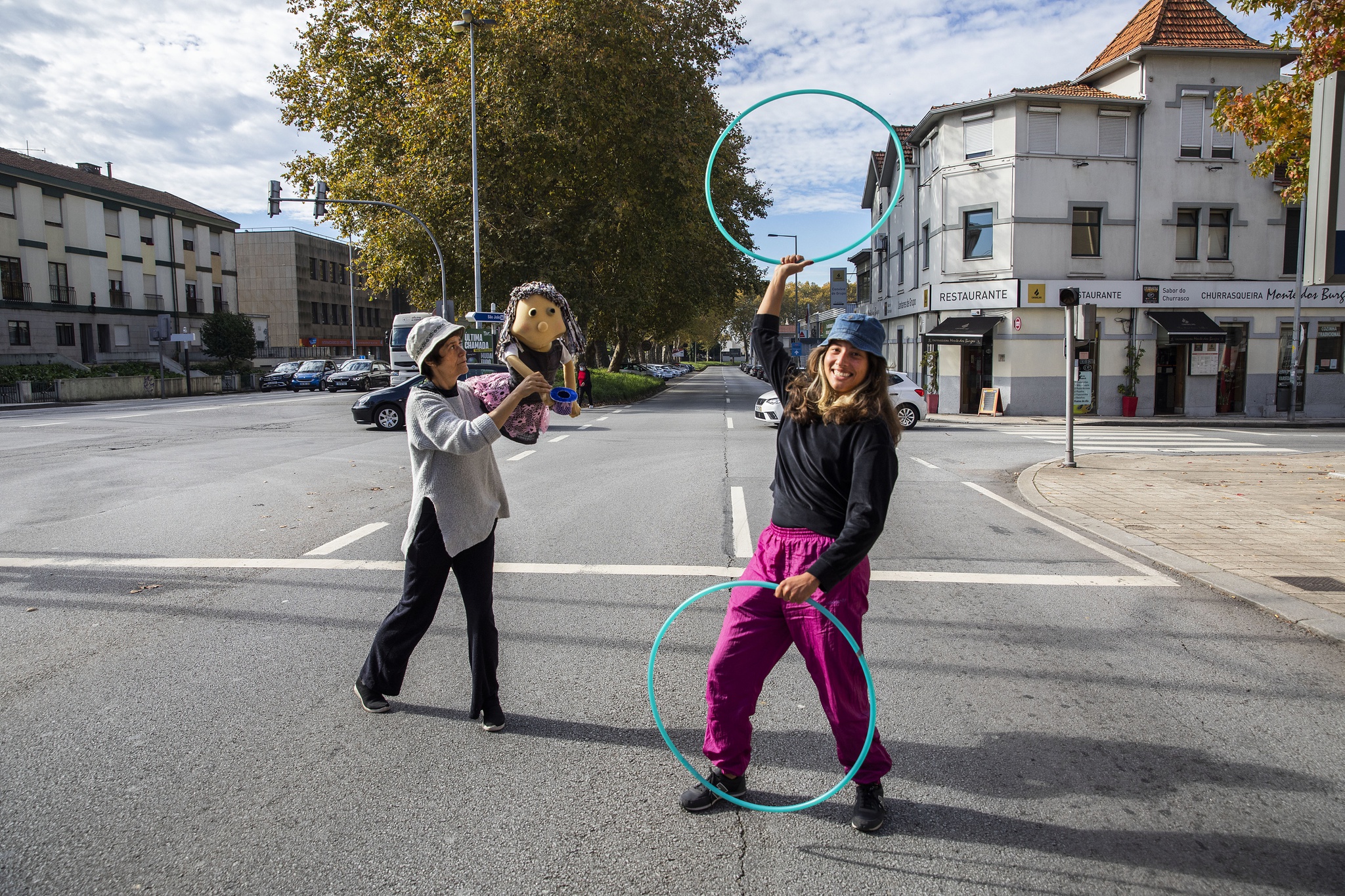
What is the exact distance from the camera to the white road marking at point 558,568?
268 inches

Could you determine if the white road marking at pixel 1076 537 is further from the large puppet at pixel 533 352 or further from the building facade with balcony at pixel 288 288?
the building facade with balcony at pixel 288 288

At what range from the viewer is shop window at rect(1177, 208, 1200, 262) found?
2788 cm

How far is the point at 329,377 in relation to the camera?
45.2 meters

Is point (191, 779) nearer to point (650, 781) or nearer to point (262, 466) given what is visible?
point (650, 781)

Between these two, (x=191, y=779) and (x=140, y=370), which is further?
(x=140, y=370)

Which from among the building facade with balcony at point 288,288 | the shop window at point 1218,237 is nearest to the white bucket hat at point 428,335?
the shop window at point 1218,237

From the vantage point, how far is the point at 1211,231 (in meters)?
27.9

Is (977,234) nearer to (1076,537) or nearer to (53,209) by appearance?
(1076,537)

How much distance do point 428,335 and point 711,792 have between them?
216 cm

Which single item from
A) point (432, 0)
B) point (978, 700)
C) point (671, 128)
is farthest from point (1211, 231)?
point (978, 700)

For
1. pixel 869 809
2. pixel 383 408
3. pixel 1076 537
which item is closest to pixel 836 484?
pixel 869 809

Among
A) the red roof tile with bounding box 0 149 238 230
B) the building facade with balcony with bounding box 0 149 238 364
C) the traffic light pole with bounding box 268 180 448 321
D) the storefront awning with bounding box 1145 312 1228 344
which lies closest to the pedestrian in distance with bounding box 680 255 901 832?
the traffic light pole with bounding box 268 180 448 321

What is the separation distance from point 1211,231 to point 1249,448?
1350cm

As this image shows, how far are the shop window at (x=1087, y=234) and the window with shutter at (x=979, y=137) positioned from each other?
3378mm
